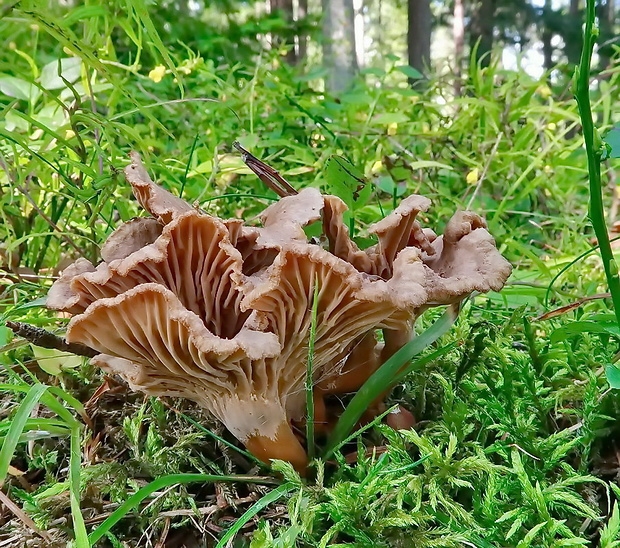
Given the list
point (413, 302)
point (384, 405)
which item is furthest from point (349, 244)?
point (384, 405)

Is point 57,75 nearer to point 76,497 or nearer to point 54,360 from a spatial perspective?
point 54,360

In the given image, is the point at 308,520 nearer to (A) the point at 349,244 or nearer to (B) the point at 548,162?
(A) the point at 349,244

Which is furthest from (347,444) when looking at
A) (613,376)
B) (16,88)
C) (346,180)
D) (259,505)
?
(16,88)

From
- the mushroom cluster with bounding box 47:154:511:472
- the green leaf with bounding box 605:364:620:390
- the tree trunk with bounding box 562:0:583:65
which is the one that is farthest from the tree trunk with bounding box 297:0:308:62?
the tree trunk with bounding box 562:0:583:65

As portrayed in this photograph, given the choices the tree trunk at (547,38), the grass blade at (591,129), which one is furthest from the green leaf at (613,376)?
the tree trunk at (547,38)

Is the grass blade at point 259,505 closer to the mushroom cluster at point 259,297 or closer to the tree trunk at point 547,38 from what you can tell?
the mushroom cluster at point 259,297

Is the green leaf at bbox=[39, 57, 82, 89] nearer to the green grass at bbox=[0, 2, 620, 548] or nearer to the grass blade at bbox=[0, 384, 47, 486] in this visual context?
the green grass at bbox=[0, 2, 620, 548]
